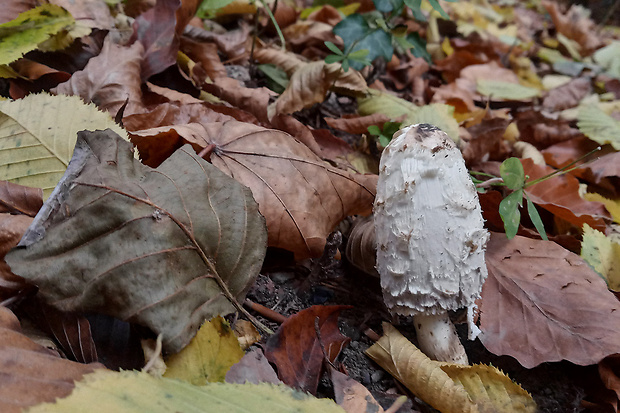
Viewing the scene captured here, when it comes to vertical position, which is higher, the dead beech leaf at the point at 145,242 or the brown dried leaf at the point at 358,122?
the dead beech leaf at the point at 145,242

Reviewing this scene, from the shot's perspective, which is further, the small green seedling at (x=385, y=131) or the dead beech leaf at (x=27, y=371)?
the small green seedling at (x=385, y=131)

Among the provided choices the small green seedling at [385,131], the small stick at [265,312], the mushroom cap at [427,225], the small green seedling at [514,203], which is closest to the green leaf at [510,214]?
the small green seedling at [514,203]

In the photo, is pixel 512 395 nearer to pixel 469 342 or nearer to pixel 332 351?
pixel 469 342

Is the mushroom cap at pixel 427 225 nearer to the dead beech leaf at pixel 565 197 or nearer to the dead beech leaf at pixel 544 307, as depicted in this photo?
the dead beech leaf at pixel 544 307

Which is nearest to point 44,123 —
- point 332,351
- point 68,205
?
point 68,205

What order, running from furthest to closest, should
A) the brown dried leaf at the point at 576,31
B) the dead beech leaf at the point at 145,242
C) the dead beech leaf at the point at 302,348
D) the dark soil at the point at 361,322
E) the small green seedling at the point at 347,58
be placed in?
1. the brown dried leaf at the point at 576,31
2. the small green seedling at the point at 347,58
3. the dark soil at the point at 361,322
4. the dead beech leaf at the point at 302,348
5. the dead beech leaf at the point at 145,242

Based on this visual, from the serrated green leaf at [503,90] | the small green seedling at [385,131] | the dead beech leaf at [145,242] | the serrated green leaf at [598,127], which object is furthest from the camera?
the serrated green leaf at [503,90]
